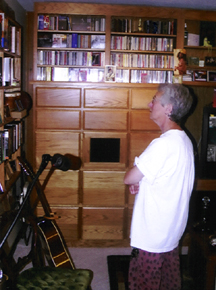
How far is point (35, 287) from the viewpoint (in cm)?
166

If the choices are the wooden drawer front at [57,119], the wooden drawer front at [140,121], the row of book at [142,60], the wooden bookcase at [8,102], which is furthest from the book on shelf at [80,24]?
the wooden drawer front at [140,121]

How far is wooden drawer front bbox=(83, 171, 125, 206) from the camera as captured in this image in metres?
3.19

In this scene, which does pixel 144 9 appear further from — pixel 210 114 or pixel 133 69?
pixel 210 114

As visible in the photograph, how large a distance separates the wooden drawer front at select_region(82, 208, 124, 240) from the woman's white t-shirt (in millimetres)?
1563

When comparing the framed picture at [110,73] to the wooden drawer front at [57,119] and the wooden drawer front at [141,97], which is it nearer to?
the wooden drawer front at [141,97]

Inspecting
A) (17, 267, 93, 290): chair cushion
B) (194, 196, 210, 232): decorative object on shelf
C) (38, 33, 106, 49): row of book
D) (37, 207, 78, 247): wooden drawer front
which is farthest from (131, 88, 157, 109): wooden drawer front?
(17, 267, 93, 290): chair cushion

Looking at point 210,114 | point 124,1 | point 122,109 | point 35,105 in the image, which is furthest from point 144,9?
point 35,105

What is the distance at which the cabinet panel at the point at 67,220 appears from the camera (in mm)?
3211

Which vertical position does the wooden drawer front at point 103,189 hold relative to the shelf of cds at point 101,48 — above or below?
below

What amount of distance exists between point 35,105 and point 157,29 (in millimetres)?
1507

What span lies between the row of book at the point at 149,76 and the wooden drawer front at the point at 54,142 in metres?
0.91

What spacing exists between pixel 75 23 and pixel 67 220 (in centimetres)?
202

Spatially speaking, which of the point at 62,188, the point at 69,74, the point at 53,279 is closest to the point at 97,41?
the point at 69,74

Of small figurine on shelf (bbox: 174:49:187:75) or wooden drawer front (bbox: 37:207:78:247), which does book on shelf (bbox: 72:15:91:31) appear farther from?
wooden drawer front (bbox: 37:207:78:247)
